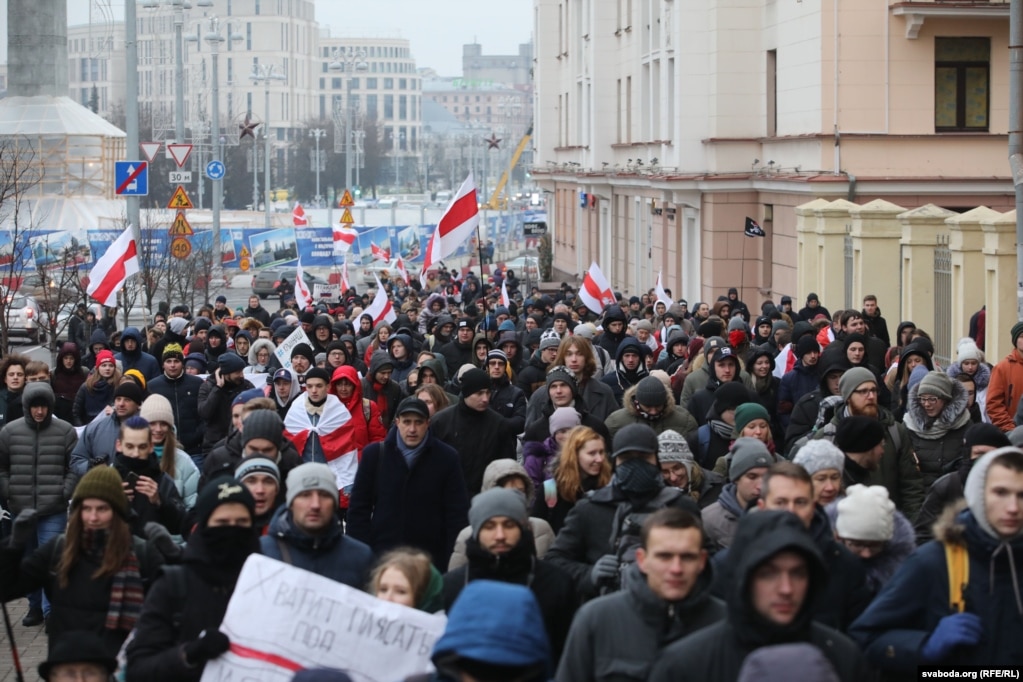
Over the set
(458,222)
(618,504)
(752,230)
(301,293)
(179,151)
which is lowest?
(301,293)

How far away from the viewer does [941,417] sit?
9938 millimetres

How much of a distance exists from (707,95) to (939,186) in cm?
817

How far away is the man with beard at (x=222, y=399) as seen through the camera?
41.2 feet

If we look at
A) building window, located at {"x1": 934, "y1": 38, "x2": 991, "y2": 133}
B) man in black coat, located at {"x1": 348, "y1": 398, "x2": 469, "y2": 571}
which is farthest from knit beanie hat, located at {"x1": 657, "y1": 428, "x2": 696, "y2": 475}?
building window, located at {"x1": 934, "y1": 38, "x2": 991, "y2": 133}

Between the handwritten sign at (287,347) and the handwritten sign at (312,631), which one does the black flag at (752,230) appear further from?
the handwritten sign at (312,631)

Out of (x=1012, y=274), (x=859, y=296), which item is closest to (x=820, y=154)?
(x=859, y=296)

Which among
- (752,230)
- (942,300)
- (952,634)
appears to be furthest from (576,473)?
(752,230)

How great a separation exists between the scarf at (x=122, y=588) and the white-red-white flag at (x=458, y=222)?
14.1 m

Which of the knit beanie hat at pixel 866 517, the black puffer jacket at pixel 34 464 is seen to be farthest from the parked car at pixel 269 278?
the knit beanie hat at pixel 866 517

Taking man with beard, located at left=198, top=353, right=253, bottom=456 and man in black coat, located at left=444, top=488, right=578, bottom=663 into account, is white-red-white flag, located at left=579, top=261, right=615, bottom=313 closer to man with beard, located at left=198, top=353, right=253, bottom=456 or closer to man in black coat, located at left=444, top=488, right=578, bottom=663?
man with beard, located at left=198, top=353, right=253, bottom=456

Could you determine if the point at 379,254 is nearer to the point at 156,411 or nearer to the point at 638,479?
the point at 156,411

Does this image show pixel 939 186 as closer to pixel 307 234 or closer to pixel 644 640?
pixel 644 640

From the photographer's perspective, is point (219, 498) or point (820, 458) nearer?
point (219, 498)

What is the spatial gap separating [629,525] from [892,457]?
245 cm
